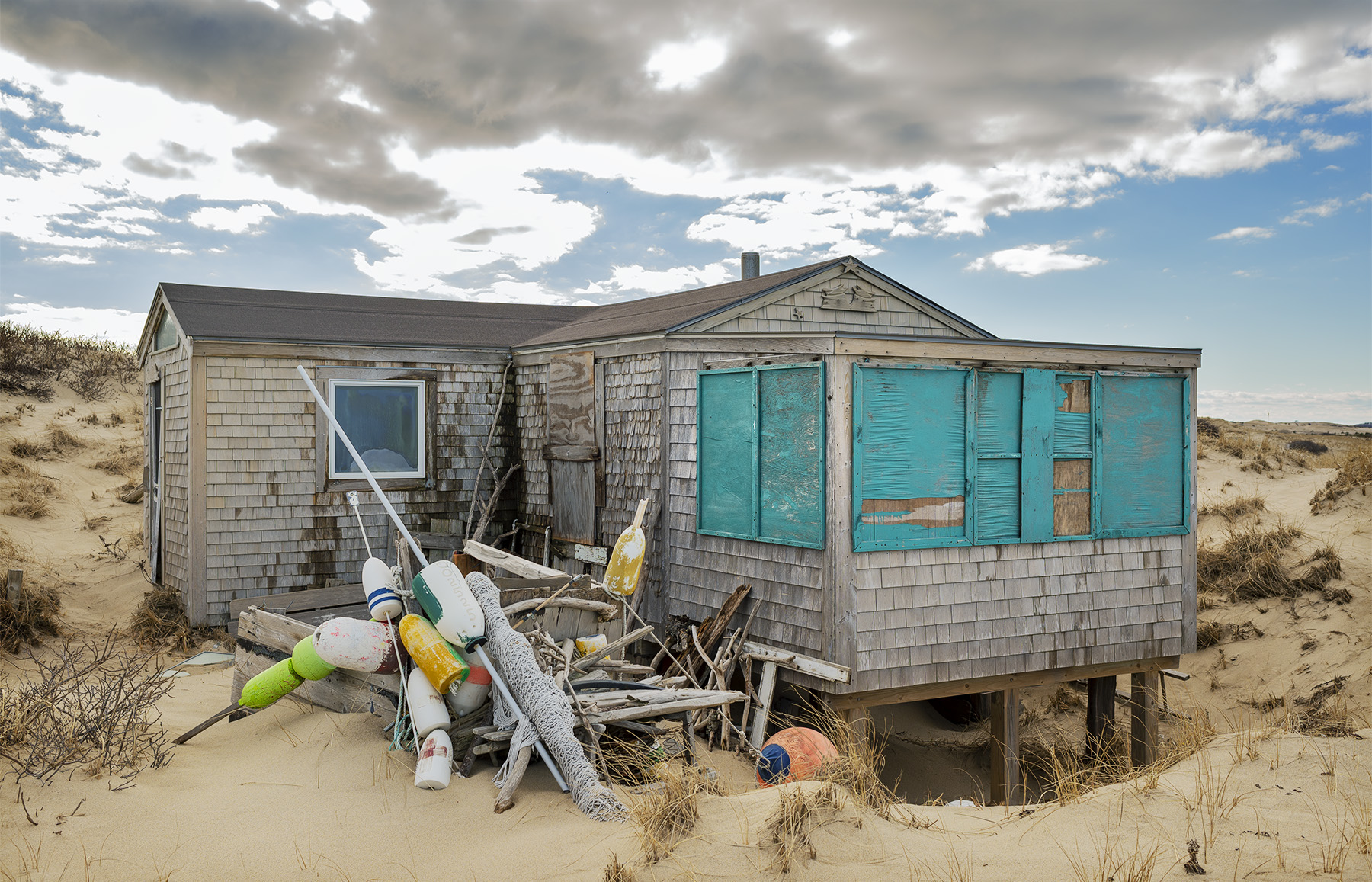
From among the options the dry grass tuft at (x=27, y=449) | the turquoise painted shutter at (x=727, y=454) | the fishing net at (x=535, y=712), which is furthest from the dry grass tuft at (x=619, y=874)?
the dry grass tuft at (x=27, y=449)

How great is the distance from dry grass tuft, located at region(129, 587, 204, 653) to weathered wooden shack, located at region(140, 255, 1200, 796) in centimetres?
43

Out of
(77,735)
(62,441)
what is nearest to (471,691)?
(77,735)

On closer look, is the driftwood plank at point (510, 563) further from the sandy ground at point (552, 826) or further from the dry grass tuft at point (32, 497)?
the dry grass tuft at point (32, 497)

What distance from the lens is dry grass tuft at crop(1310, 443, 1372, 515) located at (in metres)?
14.3

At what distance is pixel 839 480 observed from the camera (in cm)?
707

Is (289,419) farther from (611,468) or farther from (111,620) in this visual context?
(611,468)

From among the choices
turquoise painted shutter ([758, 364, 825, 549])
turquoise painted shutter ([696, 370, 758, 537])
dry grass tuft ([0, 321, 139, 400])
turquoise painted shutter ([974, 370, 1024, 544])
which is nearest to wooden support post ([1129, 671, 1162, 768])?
turquoise painted shutter ([974, 370, 1024, 544])

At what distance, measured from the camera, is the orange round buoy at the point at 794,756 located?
19.9 feet

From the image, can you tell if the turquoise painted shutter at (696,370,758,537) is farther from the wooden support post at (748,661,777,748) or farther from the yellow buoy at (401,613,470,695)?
the yellow buoy at (401,613,470,695)

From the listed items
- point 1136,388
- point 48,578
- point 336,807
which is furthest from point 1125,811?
point 48,578

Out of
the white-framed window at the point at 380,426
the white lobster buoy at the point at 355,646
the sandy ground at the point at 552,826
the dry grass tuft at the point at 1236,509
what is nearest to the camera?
the sandy ground at the point at 552,826

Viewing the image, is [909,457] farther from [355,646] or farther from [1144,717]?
[355,646]

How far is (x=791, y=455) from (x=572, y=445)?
372 cm

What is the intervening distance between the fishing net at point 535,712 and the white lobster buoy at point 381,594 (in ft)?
1.65
